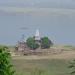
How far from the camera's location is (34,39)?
13.8 m

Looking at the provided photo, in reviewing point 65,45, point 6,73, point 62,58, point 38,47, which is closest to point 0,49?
point 6,73

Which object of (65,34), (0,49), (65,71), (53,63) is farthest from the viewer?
(65,34)

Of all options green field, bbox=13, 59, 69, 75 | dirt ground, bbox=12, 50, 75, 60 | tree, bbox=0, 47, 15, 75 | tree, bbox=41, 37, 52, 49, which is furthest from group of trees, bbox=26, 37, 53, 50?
tree, bbox=0, 47, 15, 75

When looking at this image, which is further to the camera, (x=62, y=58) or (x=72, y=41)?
(x=72, y=41)

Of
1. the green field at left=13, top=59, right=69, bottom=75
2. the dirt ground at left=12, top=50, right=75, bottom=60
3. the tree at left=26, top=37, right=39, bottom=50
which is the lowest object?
the green field at left=13, top=59, right=69, bottom=75

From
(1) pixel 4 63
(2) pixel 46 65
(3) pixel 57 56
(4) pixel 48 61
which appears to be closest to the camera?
(1) pixel 4 63

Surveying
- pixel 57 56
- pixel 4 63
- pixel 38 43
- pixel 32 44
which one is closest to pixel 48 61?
pixel 57 56

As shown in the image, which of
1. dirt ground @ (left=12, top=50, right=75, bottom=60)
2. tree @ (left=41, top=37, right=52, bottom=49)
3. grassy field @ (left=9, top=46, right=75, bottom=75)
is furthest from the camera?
tree @ (left=41, top=37, right=52, bottom=49)

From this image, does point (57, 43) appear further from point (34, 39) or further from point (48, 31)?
point (48, 31)

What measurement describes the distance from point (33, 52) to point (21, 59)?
3.29 ft

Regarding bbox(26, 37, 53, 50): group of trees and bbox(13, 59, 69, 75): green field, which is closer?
bbox(13, 59, 69, 75): green field

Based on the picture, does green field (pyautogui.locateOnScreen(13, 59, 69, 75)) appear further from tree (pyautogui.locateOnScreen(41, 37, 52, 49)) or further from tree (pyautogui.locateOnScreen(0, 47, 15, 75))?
tree (pyautogui.locateOnScreen(0, 47, 15, 75))

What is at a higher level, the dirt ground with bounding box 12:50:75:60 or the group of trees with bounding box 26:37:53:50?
the group of trees with bounding box 26:37:53:50

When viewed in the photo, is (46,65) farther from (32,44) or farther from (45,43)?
(45,43)
